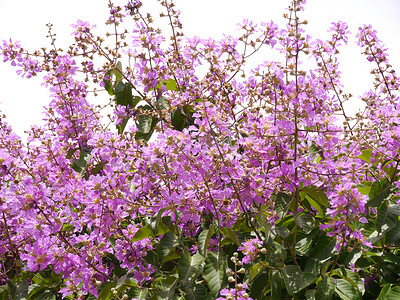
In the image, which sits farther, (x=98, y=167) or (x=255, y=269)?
(x=98, y=167)

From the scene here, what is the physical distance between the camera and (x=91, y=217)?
224 cm

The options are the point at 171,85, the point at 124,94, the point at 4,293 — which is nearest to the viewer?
the point at 4,293

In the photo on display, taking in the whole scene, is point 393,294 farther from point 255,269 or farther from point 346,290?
point 255,269

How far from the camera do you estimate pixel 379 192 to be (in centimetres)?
218

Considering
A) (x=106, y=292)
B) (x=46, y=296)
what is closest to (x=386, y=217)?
(x=106, y=292)

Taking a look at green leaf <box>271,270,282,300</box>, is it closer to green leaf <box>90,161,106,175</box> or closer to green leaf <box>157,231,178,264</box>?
green leaf <box>157,231,178,264</box>

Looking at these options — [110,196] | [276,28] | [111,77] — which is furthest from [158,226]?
[276,28]

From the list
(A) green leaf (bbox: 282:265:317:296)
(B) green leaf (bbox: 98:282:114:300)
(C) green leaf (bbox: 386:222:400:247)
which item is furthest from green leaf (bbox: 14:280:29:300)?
(C) green leaf (bbox: 386:222:400:247)

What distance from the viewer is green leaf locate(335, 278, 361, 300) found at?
1.82 m

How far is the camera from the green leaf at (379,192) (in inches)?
Answer: 81.3

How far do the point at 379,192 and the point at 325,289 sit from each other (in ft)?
2.08

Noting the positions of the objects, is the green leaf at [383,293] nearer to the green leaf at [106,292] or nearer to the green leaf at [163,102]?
the green leaf at [106,292]

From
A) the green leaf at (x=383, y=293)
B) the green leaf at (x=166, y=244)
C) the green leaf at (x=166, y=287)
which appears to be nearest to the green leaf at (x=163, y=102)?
the green leaf at (x=166, y=244)

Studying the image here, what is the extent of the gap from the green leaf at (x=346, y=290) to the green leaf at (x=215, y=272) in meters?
0.49
